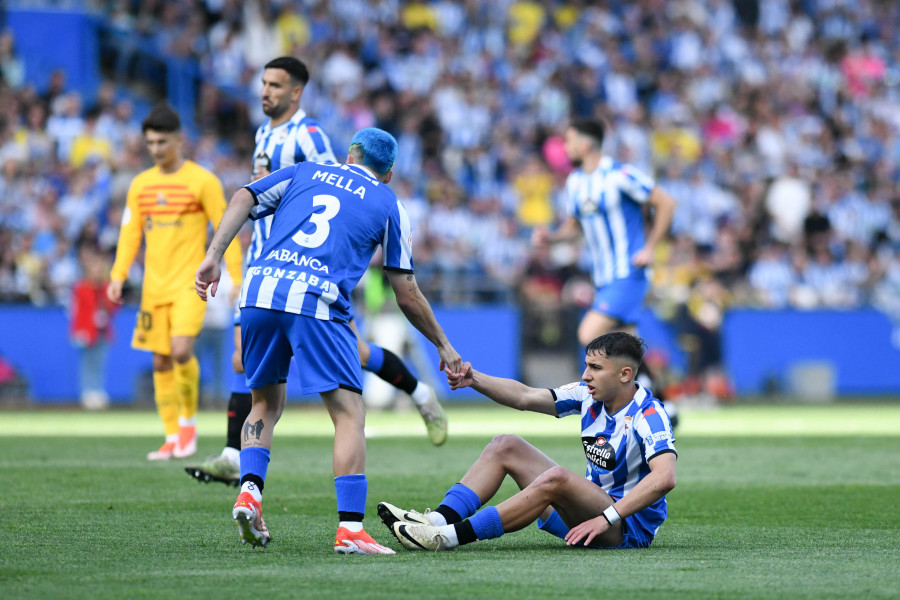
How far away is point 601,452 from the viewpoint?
5891 mm

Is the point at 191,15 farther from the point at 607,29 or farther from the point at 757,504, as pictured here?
the point at 757,504

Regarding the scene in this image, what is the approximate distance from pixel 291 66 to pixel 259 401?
3155mm

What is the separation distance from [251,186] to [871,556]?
3127mm

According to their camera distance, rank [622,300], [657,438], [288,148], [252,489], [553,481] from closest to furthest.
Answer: [553,481] < [657,438] < [252,489] < [288,148] < [622,300]

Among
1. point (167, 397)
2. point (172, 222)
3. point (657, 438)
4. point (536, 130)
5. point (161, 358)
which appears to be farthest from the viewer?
point (536, 130)

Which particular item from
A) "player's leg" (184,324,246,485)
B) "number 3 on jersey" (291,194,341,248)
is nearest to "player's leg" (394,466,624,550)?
"number 3 on jersey" (291,194,341,248)

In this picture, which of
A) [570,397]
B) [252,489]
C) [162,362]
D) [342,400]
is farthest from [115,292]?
[570,397]

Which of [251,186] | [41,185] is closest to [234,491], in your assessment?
[251,186]

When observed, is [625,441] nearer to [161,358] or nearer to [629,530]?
[629,530]

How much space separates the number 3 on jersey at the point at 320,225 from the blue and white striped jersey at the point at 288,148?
8.74ft

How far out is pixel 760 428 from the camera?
14.7 metres

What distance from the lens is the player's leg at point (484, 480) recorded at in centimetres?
575

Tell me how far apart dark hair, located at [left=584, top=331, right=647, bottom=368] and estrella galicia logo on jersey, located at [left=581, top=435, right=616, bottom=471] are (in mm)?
376

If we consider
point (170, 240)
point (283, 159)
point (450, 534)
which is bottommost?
point (450, 534)
